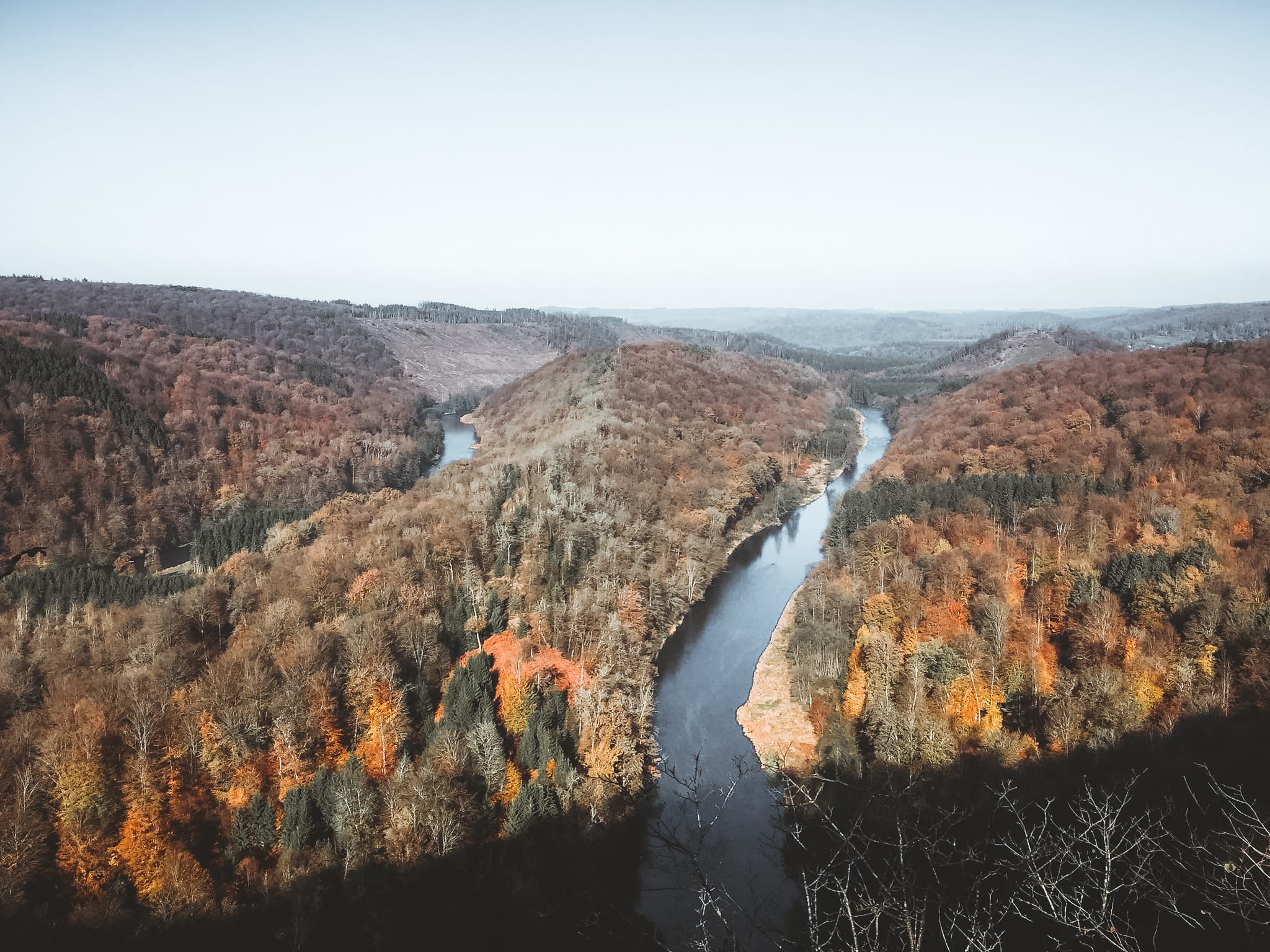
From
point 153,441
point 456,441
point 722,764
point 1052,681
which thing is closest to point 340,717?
point 722,764

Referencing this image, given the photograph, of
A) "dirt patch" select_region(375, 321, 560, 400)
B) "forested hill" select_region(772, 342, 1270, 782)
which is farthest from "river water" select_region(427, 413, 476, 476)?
"forested hill" select_region(772, 342, 1270, 782)

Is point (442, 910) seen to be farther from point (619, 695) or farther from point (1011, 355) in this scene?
point (1011, 355)

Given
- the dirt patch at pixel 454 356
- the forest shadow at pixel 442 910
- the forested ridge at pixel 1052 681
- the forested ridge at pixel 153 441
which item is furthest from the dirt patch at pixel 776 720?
the dirt patch at pixel 454 356

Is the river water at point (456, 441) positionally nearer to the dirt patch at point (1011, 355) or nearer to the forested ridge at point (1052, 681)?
the forested ridge at point (1052, 681)

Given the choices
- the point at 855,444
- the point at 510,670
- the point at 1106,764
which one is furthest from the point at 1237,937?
the point at 855,444

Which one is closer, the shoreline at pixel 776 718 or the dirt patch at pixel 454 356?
the shoreline at pixel 776 718

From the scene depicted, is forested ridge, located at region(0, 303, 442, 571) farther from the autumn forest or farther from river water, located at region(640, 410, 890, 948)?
river water, located at region(640, 410, 890, 948)
